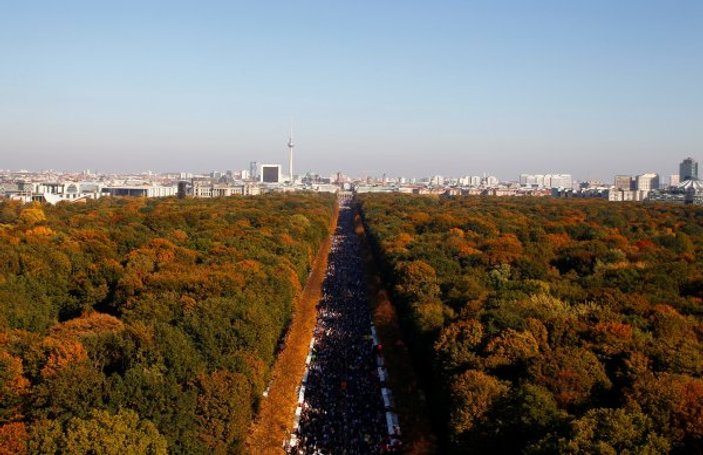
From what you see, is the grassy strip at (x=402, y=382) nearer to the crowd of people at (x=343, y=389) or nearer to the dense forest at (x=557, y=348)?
the crowd of people at (x=343, y=389)

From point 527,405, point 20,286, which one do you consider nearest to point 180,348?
point 527,405

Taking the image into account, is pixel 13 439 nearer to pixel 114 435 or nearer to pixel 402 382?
pixel 114 435

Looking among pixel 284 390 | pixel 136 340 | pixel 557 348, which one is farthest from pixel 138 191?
pixel 557 348

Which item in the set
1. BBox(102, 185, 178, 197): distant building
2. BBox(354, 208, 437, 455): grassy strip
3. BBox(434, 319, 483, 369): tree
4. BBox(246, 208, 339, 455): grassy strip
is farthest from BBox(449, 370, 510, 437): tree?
BBox(102, 185, 178, 197): distant building

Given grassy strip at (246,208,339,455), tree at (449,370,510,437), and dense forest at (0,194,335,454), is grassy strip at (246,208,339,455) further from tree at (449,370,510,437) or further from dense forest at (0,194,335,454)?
tree at (449,370,510,437)

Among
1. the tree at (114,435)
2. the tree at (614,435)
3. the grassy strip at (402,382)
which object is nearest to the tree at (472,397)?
the grassy strip at (402,382)

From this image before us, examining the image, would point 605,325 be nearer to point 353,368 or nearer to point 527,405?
point 527,405
